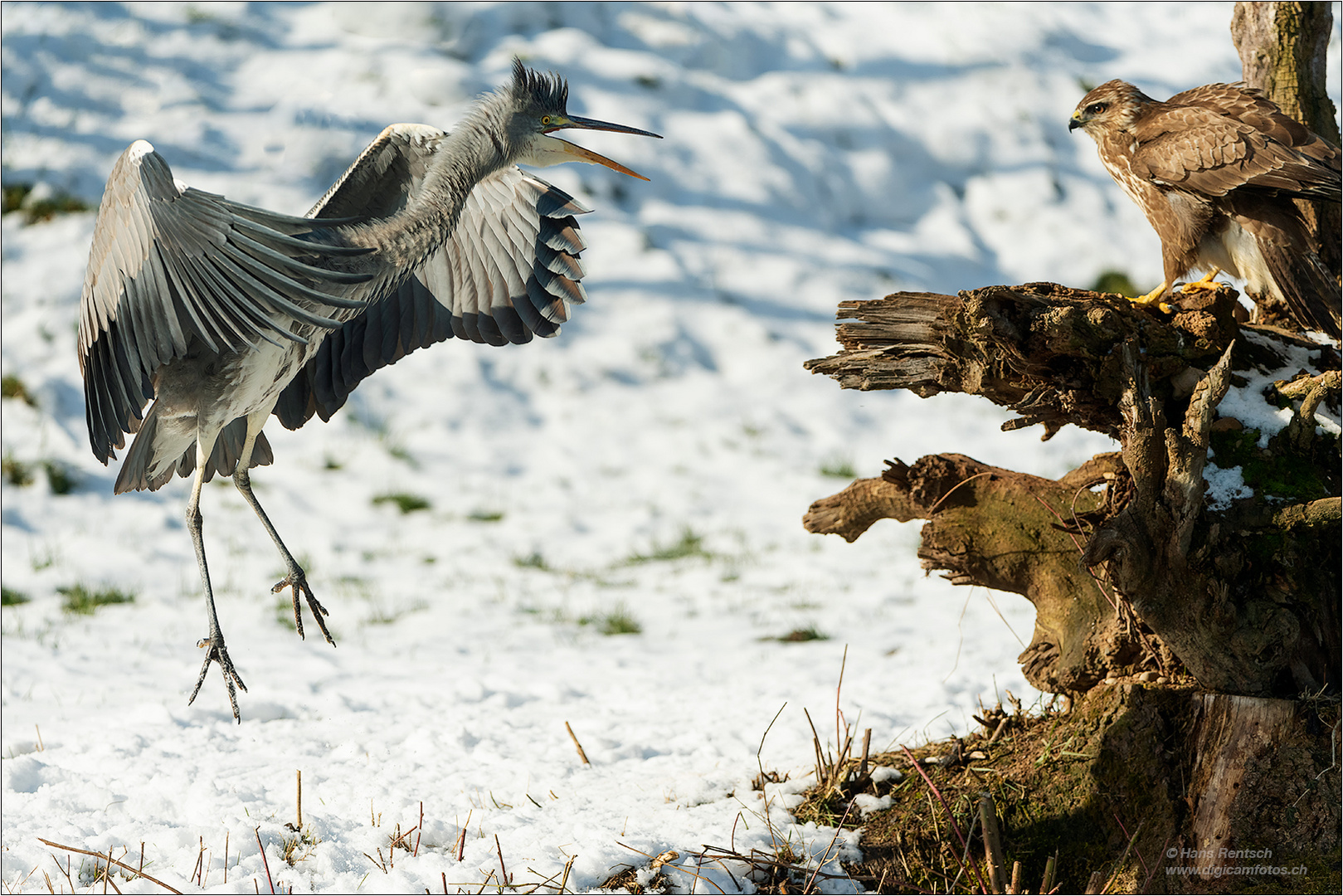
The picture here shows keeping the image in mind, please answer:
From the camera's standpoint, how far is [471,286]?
265cm

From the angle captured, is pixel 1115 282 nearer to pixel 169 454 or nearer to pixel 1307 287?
pixel 1307 287

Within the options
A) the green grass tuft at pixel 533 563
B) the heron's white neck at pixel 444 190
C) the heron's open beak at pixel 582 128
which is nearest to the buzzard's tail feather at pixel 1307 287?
the heron's open beak at pixel 582 128

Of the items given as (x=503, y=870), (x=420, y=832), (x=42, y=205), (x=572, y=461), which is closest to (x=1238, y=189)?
(x=503, y=870)

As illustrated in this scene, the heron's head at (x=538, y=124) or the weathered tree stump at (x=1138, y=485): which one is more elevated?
the heron's head at (x=538, y=124)

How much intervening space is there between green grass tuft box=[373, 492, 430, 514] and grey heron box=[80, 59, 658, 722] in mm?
3273

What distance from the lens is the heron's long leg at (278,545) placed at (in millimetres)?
2379

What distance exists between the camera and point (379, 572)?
17.7ft

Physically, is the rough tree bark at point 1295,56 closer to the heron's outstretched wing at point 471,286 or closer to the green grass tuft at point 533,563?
the heron's outstretched wing at point 471,286

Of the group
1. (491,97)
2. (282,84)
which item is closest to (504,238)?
(491,97)

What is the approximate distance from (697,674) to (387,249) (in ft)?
8.21

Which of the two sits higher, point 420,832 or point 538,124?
point 538,124

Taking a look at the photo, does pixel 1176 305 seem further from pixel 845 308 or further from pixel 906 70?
pixel 906 70

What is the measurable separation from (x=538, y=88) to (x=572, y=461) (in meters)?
4.21

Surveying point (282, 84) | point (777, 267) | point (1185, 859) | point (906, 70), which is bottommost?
point (1185, 859)
